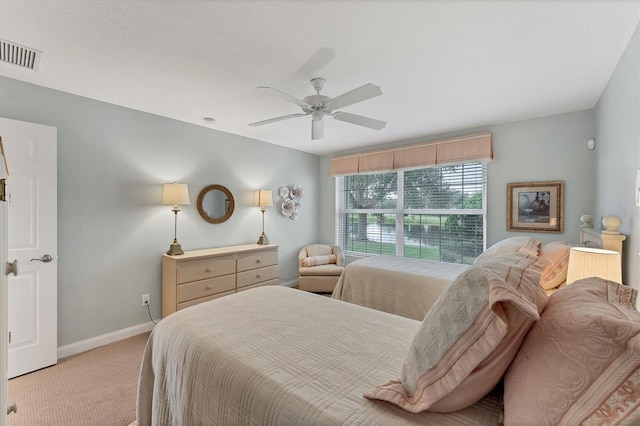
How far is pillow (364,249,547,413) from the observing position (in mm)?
796

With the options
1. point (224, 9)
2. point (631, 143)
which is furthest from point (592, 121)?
point (224, 9)

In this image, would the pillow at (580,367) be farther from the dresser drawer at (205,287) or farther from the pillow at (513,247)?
the dresser drawer at (205,287)

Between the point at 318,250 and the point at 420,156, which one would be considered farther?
the point at 318,250

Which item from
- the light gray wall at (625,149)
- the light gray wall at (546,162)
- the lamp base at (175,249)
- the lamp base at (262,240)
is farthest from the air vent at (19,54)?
the light gray wall at (546,162)

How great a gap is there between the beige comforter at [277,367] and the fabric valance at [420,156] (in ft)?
9.42

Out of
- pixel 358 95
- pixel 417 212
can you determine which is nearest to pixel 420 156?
pixel 417 212

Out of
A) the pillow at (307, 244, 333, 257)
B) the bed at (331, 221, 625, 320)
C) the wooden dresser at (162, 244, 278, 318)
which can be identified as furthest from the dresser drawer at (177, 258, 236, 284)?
the pillow at (307, 244, 333, 257)

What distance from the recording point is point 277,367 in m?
1.13

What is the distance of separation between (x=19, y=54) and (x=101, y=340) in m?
2.56

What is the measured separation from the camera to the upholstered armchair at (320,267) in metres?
4.32

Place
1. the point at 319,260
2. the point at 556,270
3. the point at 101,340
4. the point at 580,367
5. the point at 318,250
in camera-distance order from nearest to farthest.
A: the point at 580,367
the point at 556,270
the point at 101,340
the point at 319,260
the point at 318,250

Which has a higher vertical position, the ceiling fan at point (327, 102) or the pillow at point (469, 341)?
the ceiling fan at point (327, 102)

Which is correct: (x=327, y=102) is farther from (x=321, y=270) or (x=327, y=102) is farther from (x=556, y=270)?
(x=321, y=270)

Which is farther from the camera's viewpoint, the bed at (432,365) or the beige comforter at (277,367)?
the beige comforter at (277,367)
